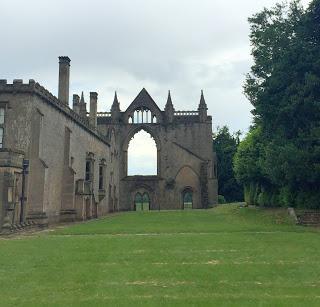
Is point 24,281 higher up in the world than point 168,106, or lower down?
lower down

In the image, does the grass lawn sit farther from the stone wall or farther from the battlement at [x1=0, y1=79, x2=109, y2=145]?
the battlement at [x1=0, y1=79, x2=109, y2=145]

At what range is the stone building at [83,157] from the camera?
2455 centimetres

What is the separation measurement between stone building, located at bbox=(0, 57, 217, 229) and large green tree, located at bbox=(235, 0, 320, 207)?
1355 centimetres

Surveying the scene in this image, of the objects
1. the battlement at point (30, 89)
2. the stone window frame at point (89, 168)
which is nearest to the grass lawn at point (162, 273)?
the battlement at point (30, 89)

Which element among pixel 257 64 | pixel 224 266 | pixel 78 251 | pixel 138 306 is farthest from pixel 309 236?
pixel 257 64

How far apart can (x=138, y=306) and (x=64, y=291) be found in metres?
1.73

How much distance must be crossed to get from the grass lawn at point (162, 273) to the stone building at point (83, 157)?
983 cm

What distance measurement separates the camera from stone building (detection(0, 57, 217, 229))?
24.5 meters

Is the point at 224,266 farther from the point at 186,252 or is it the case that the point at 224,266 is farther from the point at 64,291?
the point at 64,291

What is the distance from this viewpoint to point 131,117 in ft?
186

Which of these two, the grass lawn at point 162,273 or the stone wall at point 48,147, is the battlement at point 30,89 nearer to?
the stone wall at point 48,147

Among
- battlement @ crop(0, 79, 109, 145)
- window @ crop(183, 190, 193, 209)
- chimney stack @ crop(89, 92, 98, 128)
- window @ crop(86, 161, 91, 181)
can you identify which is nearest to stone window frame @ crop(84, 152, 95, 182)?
window @ crop(86, 161, 91, 181)

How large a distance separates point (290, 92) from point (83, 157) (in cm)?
1862

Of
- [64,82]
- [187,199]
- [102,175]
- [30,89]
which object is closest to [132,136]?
[102,175]
